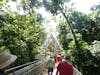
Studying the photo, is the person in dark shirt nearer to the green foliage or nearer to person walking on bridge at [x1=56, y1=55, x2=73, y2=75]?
person walking on bridge at [x1=56, y1=55, x2=73, y2=75]

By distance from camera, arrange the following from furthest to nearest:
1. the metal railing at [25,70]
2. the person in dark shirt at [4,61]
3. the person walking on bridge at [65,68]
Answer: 1. the person walking on bridge at [65,68]
2. the metal railing at [25,70]
3. the person in dark shirt at [4,61]

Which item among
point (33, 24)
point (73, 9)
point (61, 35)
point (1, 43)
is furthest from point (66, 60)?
point (61, 35)

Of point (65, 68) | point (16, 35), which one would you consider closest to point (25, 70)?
point (65, 68)

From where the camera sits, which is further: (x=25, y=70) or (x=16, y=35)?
(x=16, y=35)

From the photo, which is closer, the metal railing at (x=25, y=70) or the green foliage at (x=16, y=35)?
the metal railing at (x=25, y=70)

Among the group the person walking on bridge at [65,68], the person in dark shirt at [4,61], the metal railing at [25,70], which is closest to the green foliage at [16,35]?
the metal railing at [25,70]

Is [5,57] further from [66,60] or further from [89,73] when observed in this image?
[89,73]

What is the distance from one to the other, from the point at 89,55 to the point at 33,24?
35.1ft

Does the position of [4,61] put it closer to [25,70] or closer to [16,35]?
[25,70]

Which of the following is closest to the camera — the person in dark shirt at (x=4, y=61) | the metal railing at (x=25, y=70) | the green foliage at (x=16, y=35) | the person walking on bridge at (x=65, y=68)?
the person in dark shirt at (x=4, y=61)

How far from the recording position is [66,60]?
8.42m

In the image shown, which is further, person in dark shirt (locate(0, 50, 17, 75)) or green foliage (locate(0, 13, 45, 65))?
green foliage (locate(0, 13, 45, 65))

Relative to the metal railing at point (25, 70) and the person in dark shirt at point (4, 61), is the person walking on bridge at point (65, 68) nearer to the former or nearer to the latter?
the metal railing at point (25, 70)

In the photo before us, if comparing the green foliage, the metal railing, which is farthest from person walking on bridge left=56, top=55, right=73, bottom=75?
the green foliage
